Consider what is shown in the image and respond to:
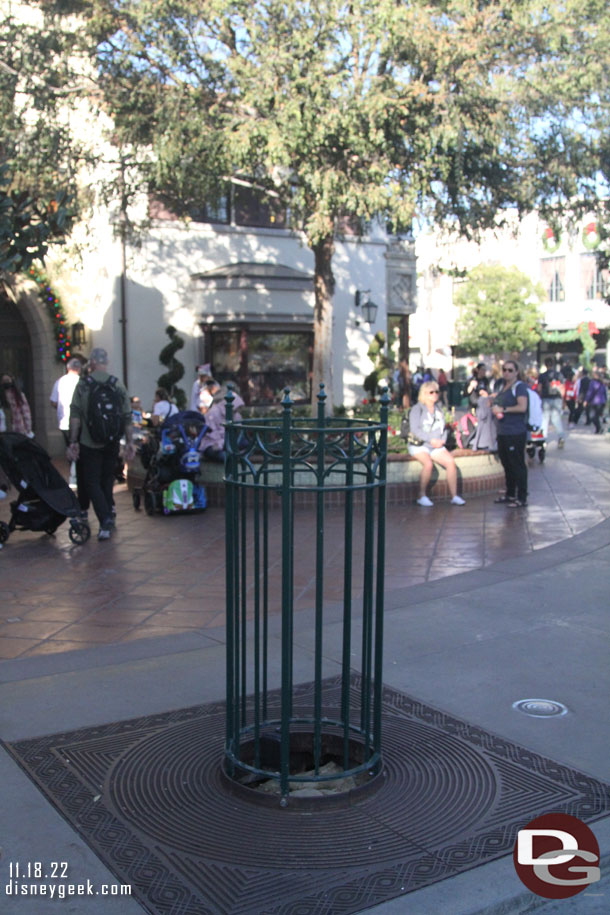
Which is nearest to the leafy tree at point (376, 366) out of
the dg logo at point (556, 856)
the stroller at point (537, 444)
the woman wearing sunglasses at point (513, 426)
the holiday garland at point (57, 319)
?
the stroller at point (537, 444)

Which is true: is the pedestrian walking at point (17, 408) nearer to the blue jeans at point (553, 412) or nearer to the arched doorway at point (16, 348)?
the arched doorway at point (16, 348)

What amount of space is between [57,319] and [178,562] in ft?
36.6

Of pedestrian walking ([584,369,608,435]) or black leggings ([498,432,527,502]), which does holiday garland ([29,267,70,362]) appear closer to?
black leggings ([498,432,527,502])

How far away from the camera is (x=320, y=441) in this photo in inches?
136

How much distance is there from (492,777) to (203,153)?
32.9ft

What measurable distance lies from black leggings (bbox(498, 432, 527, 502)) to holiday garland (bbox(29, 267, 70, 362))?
10.2 metres

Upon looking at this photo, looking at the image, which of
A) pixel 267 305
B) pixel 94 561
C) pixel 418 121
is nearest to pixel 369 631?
pixel 94 561

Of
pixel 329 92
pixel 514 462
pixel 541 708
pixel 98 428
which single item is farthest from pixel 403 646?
pixel 329 92

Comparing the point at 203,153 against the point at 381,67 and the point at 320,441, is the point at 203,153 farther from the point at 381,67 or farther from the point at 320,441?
the point at 320,441

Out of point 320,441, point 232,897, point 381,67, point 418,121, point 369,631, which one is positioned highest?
point 381,67

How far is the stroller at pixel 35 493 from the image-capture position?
8484mm

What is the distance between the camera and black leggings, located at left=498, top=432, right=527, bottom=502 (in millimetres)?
10383

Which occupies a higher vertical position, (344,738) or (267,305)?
(267,305)

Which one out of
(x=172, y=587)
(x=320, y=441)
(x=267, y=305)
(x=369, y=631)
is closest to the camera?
(x=320, y=441)
